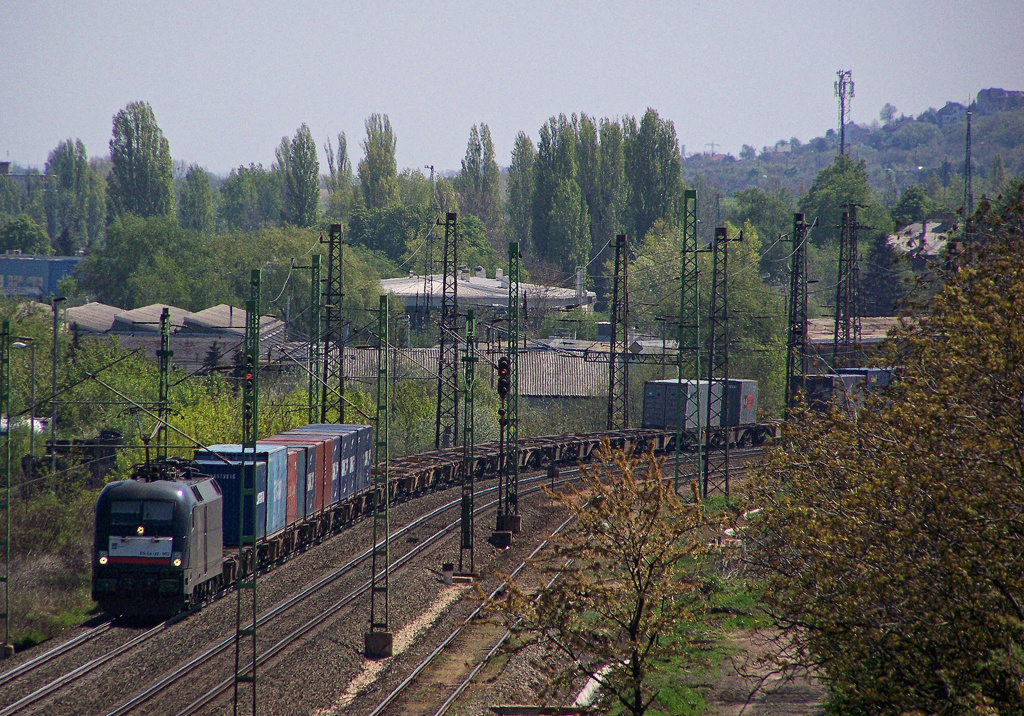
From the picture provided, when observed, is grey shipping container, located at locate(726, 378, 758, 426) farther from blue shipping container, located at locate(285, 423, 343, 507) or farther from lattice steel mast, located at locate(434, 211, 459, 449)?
blue shipping container, located at locate(285, 423, 343, 507)

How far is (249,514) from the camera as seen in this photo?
22.8 m

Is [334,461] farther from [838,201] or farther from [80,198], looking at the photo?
[80,198]

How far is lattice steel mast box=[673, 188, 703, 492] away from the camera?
3073 cm

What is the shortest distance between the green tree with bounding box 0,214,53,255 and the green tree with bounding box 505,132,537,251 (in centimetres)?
6753

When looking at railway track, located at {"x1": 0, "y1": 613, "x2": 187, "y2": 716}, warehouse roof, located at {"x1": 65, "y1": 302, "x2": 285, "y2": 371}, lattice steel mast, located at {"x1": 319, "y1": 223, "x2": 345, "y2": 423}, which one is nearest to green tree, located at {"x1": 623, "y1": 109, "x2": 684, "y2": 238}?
warehouse roof, located at {"x1": 65, "y1": 302, "x2": 285, "y2": 371}

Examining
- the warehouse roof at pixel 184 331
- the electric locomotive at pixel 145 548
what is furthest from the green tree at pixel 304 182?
the electric locomotive at pixel 145 548

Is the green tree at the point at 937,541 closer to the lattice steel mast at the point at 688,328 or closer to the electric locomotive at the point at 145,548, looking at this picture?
the electric locomotive at the point at 145,548

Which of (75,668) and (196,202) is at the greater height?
(196,202)

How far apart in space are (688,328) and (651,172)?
145ft

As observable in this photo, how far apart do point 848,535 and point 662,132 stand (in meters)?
84.4

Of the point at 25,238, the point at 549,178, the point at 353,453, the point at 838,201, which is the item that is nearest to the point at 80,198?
the point at 25,238

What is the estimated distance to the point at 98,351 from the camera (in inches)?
1859

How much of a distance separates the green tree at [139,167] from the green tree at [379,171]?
22.7m

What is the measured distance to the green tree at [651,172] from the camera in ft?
300
